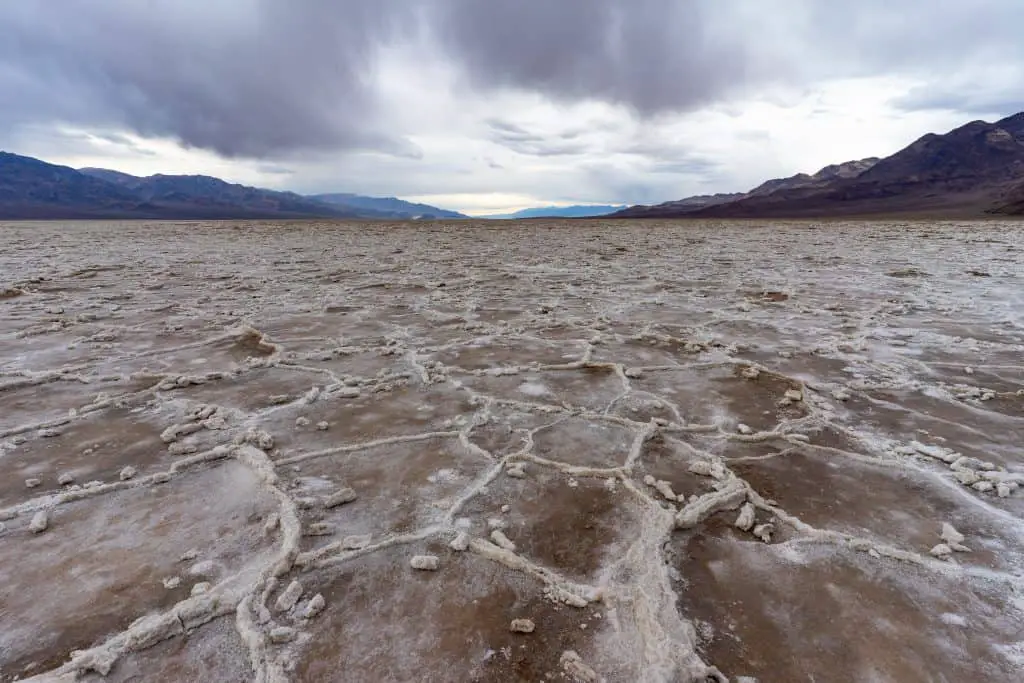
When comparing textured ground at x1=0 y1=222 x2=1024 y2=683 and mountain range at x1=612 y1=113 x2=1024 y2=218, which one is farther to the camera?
mountain range at x1=612 y1=113 x2=1024 y2=218

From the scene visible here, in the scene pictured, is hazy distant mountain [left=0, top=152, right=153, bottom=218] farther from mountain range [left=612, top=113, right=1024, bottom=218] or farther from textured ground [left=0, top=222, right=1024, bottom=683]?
Result: textured ground [left=0, top=222, right=1024, bottom=683]

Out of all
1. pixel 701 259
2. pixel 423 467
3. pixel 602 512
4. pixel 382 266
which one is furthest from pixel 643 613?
pixel 701 259

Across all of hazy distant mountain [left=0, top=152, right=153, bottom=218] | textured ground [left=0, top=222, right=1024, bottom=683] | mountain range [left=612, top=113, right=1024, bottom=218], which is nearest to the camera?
textured ground [left=0, top=222, right=1024, bottom=683]

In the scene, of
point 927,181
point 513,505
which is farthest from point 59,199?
point 513,505

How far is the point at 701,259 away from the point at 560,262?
3316 mm

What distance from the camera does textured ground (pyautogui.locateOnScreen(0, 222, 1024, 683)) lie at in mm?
1425

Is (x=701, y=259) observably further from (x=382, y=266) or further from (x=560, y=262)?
(x=382, y=266)

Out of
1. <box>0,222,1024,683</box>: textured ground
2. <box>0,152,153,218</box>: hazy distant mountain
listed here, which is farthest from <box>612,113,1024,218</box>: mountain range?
<box>0,152,153,218</box>: hazy distant mountain

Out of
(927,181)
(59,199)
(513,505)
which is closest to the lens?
(513,505)

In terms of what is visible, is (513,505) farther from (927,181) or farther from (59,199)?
(59,199)

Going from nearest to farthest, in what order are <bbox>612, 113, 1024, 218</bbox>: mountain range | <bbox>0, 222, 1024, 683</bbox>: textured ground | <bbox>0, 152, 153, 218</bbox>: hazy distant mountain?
<bbox>0, 222, 1024, 683</bbox>: textured ground < <bbox>612, 113, 1024, 218</bbox>: mountain range < <bbox>0, 152, 153, 218</bbox>: hazy distant mountain

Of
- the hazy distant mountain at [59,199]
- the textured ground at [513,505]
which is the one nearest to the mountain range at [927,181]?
the textured ground at [513,505]

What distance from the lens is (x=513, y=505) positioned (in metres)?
2.09

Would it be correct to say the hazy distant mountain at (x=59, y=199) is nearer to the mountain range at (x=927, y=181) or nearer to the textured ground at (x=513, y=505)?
the mountain range at (x=927, y=181)
